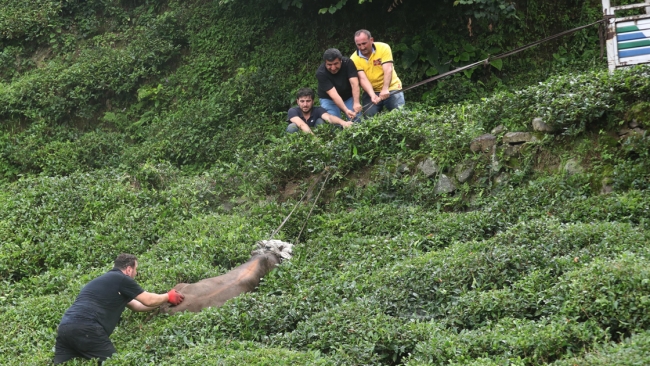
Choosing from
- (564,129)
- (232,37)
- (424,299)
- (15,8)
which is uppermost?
(15,8)

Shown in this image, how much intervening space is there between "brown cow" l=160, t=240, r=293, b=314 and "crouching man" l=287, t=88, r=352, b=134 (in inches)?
116

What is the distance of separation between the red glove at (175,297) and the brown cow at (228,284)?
0.05 meters

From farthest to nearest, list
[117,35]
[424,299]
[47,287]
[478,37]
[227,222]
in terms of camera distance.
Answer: [117,35] → [478,37] → [227,222] → [47,287] → [424,299]

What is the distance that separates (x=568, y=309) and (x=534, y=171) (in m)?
3.32

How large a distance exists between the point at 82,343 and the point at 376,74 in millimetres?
6390

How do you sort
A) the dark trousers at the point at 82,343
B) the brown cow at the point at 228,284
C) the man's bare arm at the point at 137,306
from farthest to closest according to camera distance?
the brown cow at the point at 228,284 → the man's bare arm at the point at 137,306 → the dark trousers at the point at 82,343

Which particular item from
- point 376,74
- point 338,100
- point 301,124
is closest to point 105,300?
point 301,124

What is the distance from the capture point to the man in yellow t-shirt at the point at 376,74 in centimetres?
1245

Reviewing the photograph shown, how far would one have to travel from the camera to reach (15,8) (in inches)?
706

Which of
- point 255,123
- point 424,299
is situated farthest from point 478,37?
point 424,299

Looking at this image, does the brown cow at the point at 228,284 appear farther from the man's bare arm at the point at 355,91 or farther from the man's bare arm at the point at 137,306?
the man's bare arm at the point at 355,91

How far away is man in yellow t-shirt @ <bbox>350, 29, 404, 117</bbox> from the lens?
490 inches

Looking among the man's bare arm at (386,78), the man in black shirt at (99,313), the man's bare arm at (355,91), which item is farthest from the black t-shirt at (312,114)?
the man in black shirt at (99,313)

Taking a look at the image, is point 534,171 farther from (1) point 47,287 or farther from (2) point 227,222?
(1) point 47,287
